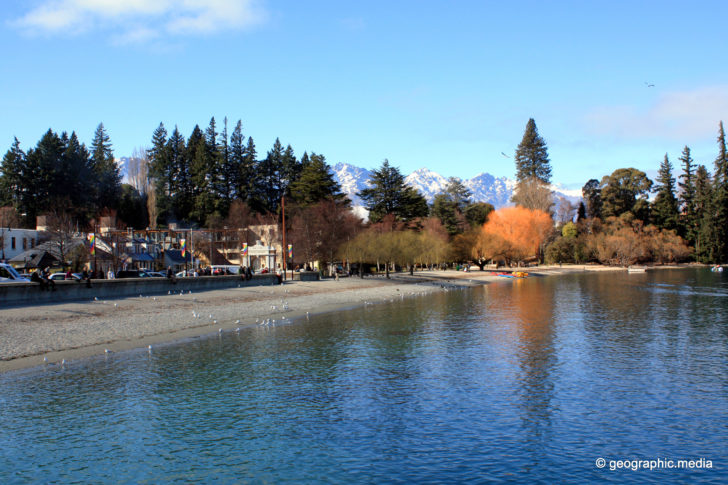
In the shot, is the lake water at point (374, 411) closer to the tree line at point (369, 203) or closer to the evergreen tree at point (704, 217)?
the tree line at point (369, 203)

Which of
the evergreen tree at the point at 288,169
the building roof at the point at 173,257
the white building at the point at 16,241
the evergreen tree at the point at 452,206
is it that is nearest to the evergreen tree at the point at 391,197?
the evergreen tree at the point at 452,206

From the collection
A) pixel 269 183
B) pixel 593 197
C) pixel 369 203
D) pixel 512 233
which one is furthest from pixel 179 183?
pixel 593 197

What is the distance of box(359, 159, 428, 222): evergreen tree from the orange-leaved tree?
56.1 feet

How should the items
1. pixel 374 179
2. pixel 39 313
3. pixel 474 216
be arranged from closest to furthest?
pixel 39 313
pixel 374 179
pixel 474 216

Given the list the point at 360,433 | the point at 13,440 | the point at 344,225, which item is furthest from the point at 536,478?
the point at 344,225

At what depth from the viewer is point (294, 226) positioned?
89.9m

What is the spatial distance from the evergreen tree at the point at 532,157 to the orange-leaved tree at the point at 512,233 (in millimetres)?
34591

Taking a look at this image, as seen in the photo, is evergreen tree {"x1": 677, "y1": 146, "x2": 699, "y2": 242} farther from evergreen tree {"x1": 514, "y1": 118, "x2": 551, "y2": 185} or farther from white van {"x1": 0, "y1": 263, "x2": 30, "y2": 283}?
white van {"x1": 0, "y1": 263, "x2": 30, "y2": 283}

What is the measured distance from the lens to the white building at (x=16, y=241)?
75.2 m

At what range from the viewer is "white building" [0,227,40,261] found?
247 ft

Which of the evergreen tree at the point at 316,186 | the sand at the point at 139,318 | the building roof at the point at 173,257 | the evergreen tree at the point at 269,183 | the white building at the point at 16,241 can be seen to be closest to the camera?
the sand at the point at 139,318

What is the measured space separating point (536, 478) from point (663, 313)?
33.1 metres

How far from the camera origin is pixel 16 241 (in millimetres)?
78125

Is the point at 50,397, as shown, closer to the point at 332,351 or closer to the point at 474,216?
the point at 332,351
